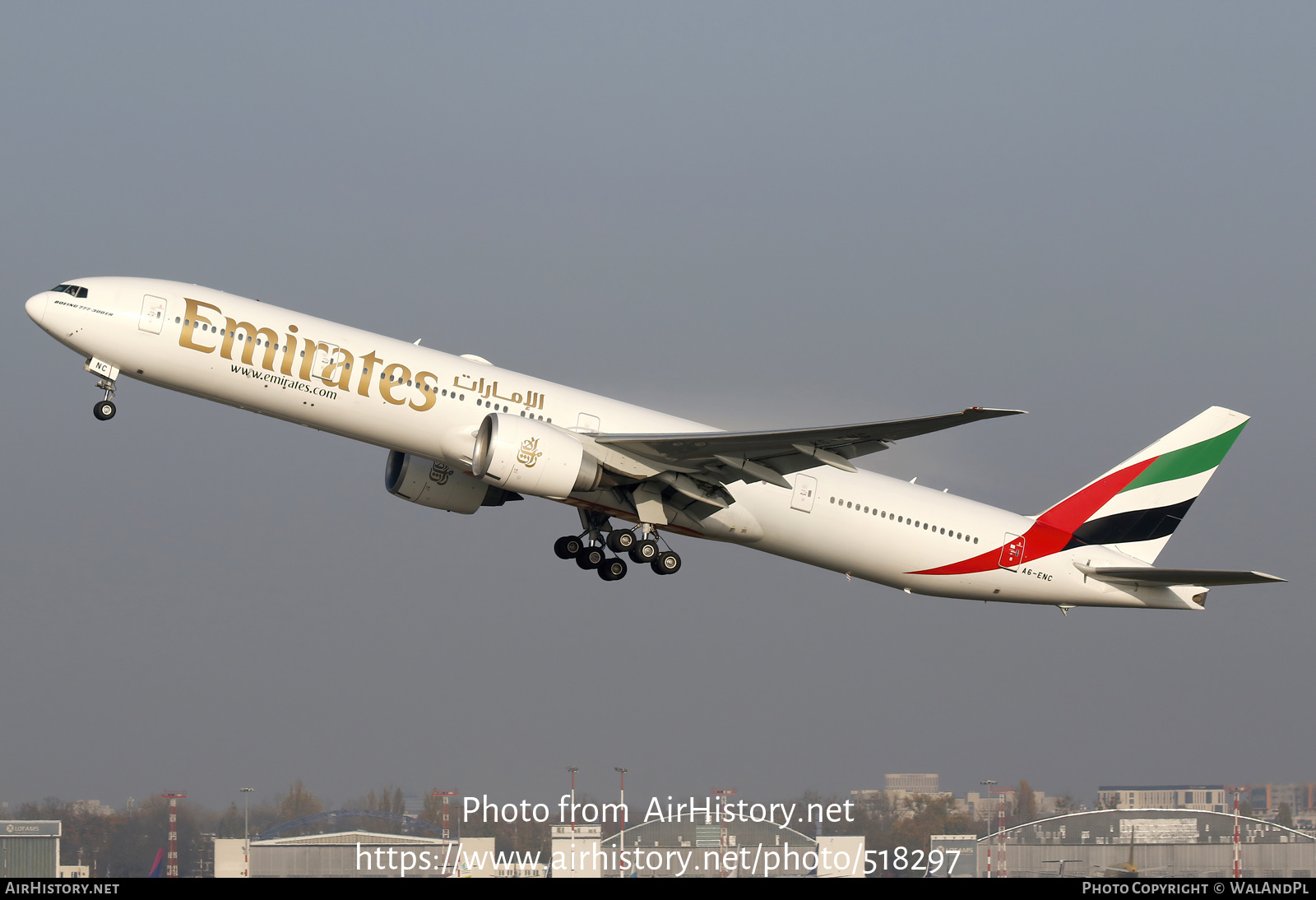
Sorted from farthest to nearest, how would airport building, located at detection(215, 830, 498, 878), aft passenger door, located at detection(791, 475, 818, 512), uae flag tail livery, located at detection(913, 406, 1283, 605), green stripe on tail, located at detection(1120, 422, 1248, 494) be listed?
green stripe on tail, located at detection(1120, 422, 1248, 494)
uae flag tail livery, located at detection(913, 406, 1283, 605)
aft passenger door, located at detection(791, 475, 818, 512)
airport building, located at detection(215, 830, 498, 878)

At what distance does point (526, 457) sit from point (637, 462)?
3.31 metres

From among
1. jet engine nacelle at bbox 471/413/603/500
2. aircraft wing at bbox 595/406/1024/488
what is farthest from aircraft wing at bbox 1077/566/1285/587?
jet engine nacelle at bbox 471/413/603/500

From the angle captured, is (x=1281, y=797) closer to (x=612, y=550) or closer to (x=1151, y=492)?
(x=1151, y=492)

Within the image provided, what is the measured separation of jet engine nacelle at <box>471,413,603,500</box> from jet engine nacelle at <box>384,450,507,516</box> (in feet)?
17.8

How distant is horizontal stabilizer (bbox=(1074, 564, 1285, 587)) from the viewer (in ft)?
101

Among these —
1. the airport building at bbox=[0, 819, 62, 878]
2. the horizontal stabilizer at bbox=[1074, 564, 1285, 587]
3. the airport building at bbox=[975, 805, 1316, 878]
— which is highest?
the horizontal stabilizer at bbox=[1074, 564, 1285, 587]

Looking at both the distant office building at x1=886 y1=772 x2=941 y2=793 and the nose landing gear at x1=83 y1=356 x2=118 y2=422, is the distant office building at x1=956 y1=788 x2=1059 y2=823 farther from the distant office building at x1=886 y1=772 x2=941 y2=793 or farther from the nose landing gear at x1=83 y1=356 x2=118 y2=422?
the nose landing gear at x1=83 y1=356 x2=118 y2=422

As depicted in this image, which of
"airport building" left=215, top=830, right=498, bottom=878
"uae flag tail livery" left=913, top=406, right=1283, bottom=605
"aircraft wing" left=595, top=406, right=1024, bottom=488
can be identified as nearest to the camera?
"aircraft wing" left=595, top=406, right=1024, bottom=488

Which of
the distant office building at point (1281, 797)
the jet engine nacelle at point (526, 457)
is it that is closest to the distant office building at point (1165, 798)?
the distant office building at point (1281, 797)

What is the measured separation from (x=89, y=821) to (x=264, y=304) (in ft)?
51.3

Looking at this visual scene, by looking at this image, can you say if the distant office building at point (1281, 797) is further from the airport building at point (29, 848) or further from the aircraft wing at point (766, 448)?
the airport building at point (29, 848)

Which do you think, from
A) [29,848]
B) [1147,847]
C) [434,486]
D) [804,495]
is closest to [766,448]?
[804,495]

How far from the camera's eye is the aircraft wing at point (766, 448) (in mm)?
27147

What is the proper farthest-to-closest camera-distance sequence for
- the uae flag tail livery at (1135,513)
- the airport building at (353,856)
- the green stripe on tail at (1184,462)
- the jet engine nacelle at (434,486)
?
the green stripe on tail at (1184,462), the jet engine nacelle at (434,486), the uae flag tail livery at (1135,513), the airport building at (353,856)
